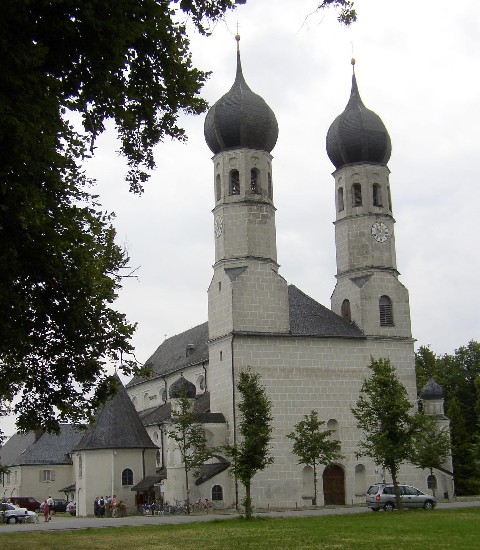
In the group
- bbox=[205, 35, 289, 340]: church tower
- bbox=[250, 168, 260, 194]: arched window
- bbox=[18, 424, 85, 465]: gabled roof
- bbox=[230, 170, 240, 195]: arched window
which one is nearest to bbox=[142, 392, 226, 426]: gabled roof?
bbox=[205, 35, 289, 340]: church tower

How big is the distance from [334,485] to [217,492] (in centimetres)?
665

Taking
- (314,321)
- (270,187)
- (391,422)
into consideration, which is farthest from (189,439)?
(270,187)

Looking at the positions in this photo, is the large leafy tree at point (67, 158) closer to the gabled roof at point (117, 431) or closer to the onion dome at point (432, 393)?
the gabled roof at point (117, 431)

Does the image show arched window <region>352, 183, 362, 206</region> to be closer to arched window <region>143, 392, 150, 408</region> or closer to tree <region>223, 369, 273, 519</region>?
tree <region>223, 369, 273, 519</region>

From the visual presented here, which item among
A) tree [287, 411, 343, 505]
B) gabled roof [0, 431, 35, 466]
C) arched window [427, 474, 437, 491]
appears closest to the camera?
tree [287, 411, 343, 505]

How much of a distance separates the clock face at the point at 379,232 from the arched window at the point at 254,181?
7447 mm

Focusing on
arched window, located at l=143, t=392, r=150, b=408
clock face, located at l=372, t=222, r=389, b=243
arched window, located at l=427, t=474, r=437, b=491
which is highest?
clock face, located at l=372, t=222, r=389, b=243

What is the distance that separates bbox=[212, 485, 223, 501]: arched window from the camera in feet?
147

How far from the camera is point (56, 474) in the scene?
71250mm

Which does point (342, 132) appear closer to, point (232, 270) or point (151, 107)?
point (232, 270)

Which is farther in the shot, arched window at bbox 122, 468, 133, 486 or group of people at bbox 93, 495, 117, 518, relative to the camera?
arched window at bbox 122, 468, 133, 486

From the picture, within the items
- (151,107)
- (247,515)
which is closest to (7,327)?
(151,107)

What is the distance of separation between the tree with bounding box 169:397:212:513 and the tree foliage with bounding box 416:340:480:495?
22.0 metres

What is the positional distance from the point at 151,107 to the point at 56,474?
191ft
